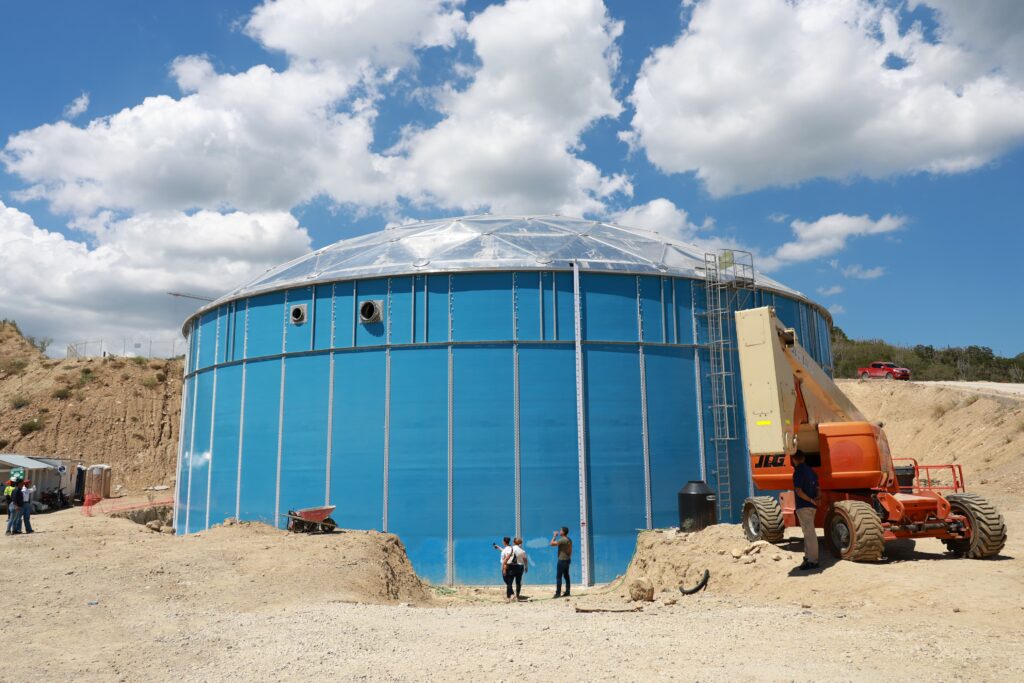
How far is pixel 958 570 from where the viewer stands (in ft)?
36.1

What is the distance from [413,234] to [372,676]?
18.6 meters

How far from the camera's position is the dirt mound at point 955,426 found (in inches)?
1096

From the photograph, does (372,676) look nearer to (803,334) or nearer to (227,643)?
(227,643)

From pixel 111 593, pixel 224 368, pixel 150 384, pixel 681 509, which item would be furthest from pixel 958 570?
pixel 150 384

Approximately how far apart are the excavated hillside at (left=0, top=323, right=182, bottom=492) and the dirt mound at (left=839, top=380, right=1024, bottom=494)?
49.2 metres

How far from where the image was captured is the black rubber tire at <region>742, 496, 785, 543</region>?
1383 centimetres

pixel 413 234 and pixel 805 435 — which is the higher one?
pixel 413 234

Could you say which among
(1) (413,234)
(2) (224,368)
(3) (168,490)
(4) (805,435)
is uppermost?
(1) (413,234)

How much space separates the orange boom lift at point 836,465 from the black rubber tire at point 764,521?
3.17ft

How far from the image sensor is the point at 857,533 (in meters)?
11.5

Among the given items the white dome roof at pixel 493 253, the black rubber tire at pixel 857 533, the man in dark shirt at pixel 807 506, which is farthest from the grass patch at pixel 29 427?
the black rubber tire at pixel 857 533

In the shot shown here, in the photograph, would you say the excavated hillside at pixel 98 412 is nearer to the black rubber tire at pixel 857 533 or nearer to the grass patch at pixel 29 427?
the grass patch at pixel 29 427

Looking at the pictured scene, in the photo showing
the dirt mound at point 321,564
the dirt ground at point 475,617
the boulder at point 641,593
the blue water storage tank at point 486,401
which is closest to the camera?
the dirt ground at point 475,617

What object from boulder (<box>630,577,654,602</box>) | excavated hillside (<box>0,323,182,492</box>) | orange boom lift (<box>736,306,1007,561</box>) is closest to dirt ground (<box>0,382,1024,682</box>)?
boulder (<box>630,577,654,602</box>)
